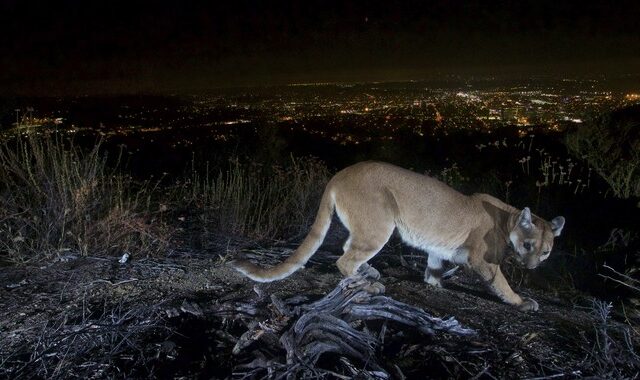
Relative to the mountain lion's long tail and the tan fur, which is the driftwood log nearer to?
the mountain lion's long tail

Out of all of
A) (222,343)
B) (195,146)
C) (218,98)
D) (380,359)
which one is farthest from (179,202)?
(218,98)

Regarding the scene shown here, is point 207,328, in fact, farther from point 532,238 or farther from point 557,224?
point 557,224

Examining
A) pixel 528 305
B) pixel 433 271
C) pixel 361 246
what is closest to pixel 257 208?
pixel 361 246

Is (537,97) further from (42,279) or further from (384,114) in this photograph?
(42,279)

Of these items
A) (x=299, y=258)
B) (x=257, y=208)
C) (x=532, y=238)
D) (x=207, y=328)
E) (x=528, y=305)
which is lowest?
(x=528, y=305)

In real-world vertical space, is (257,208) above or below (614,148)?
below

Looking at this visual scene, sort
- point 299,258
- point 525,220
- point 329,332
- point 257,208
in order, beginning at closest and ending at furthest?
point 329,332 < point 299,258 < point 525,220 < point 257,208

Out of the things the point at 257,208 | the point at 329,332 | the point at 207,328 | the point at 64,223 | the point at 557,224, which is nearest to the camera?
the point at 329,332

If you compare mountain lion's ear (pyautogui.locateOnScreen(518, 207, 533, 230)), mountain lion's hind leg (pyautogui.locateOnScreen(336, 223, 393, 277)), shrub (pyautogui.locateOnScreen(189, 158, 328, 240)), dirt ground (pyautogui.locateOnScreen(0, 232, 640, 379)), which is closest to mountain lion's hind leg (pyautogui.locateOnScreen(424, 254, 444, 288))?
dirt ground (pyautogui.locateOnScreen(0, 232, 640, 379))
